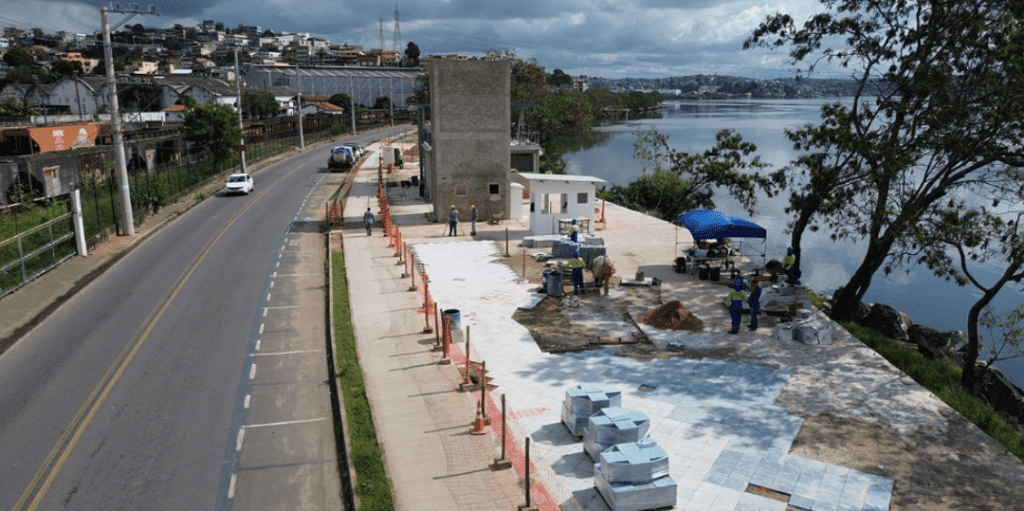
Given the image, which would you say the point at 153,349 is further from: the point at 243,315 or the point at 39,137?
the point at 39,137

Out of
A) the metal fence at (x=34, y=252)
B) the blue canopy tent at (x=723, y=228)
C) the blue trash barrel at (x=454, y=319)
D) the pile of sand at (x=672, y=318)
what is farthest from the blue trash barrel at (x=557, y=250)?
the metal fence at (x=34, y=252)

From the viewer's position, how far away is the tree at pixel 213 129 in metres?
56.5

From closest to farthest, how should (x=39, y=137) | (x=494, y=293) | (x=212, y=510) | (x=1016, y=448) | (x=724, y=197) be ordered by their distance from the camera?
(x=212, y=510) → (x=1016, y=448) → (x=494, y=293) → (x=39, y=137) → (x=724, y=197)

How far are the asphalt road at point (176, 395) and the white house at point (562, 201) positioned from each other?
10.4 metres

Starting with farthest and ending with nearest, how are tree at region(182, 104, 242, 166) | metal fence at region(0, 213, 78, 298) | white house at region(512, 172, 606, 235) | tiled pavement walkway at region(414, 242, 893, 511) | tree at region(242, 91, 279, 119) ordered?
tree at region(242, 91, 279, 119), tree at region(182, 104, 242, 166), white house at region(512, 172, 606, 235), metal fence at region(0, 213, 78, 298), tiled pavement walkway at region(414, 242, 893, 511)

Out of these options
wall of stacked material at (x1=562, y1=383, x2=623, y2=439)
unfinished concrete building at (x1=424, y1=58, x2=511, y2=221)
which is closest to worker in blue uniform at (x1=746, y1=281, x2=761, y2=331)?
wall of stacked material at (x1=562, y1=383, x2=623, y2=439)

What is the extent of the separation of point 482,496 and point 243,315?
42.1 feet

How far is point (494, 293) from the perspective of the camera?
2470 cm

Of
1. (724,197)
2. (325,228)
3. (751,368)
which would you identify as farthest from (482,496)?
(724,197)

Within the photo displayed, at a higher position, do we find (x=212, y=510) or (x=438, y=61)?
(x=438, y=61)

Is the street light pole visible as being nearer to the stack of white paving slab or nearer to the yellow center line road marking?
the yellow center line road marking

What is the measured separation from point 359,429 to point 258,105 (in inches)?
4082

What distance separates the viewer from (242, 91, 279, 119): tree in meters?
106

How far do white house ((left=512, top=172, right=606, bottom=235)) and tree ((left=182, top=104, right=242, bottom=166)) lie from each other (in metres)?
33.3
